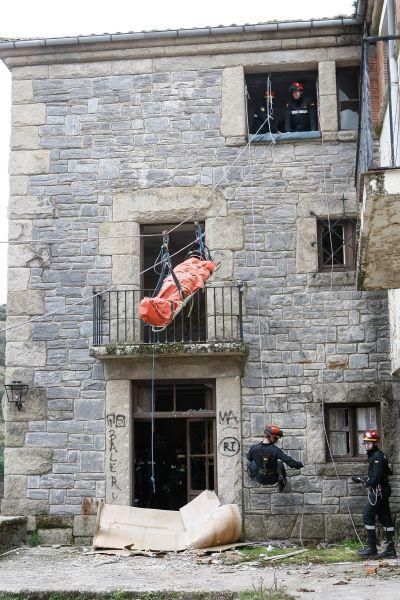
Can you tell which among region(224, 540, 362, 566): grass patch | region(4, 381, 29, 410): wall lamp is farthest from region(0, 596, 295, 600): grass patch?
region(4, 381, 29, 410): wall lamp

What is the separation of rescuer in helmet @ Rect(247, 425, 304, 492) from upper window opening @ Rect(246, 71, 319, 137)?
399 cm

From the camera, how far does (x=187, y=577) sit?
831cm

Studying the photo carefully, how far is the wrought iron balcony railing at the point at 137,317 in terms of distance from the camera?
10.9m

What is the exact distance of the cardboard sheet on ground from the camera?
9.95 metres

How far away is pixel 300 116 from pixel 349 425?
13.5 feet

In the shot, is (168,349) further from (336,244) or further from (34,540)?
(34,540)

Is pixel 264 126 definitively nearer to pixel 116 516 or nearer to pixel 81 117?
pixel 81 117

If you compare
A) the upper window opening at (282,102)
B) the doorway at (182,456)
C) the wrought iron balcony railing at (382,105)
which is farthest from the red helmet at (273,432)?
the upper window opening at (282,102)

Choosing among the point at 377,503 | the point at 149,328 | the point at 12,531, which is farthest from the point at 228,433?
the point at 12,531

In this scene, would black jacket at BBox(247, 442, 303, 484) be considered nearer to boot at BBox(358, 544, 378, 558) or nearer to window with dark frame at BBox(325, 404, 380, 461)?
window with dark frame at BBox(325, 404, 380, 461)

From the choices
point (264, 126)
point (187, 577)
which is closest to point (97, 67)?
point (264, 126)

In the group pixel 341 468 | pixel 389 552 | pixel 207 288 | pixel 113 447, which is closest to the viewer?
pixel 389 552

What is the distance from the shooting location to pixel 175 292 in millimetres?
10031

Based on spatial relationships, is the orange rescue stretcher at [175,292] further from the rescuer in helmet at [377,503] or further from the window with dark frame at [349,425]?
the rescuer in helmet at [377,503]
